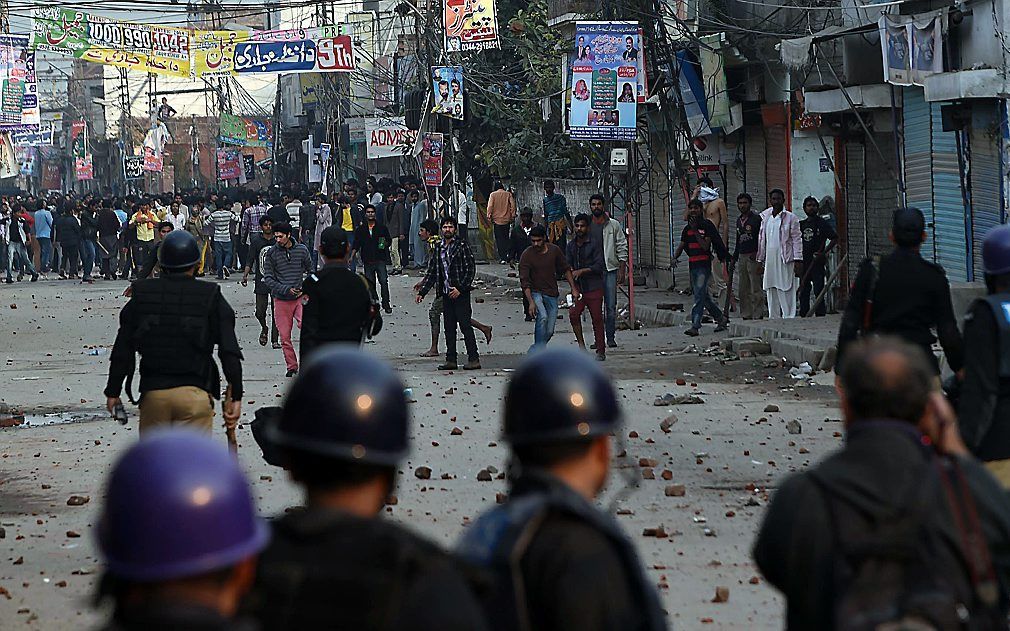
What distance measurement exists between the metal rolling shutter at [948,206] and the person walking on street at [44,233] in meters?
25.0

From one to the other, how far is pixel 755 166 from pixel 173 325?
18490mm

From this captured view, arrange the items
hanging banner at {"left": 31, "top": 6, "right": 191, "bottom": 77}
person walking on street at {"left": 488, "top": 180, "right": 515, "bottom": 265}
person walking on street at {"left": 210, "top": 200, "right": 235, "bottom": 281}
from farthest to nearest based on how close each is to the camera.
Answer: hanging banner at {"left": 31, "top": 6, "right": 191, "bottom": 77}
person walking on street at {"left": 210, "top": 200, "right": 235, "bottom": 281}
person walking on street at {"left": 488, "top": 180, "right": 515, "bottom": 265}

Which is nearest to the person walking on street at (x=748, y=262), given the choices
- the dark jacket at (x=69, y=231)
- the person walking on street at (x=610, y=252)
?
the person walking on street at (x=610, y=252)

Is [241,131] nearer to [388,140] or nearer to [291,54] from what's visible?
[388,140]

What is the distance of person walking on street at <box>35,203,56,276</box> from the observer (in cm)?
3816

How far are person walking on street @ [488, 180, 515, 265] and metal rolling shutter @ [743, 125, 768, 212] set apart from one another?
8.79m

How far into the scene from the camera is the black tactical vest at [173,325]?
7977 millimetres

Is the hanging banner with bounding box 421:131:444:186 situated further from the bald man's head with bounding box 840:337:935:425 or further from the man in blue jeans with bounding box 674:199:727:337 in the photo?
the bald man's head with bounding box 840:337:935:425

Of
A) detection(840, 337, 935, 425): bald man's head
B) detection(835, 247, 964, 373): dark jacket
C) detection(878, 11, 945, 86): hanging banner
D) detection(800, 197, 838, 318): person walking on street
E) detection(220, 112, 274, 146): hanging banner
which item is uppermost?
detection(220, 112, 274, 146): hanging banner

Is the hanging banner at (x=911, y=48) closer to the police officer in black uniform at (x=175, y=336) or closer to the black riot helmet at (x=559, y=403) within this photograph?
the police officer in black uniform at (x=175, y=336)

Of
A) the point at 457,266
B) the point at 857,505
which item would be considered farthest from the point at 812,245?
the point at 857,505

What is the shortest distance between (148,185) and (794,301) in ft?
211

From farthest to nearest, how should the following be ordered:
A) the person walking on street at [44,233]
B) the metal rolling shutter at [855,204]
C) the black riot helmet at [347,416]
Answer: the person walking on street at [44,233], the metal rolling shutter at [855,204], the black riot helmet at [347,416]

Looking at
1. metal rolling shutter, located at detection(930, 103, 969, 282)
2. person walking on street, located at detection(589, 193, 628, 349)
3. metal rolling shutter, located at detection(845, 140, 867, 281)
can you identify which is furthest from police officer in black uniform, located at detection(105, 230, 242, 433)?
metal rolling shutter, located at detection(845, 140, 867, 281)
